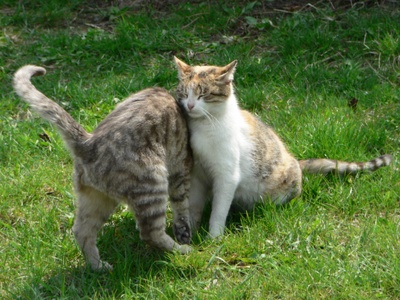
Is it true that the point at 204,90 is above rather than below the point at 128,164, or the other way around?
above

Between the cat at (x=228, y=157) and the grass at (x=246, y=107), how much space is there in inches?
5.8

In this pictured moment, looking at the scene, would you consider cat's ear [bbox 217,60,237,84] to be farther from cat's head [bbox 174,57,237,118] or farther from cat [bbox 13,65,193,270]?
cat [bbox 13,65,193,270]

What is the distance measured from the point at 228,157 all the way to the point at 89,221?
→ 3.81 ft

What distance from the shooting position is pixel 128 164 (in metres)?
4.52

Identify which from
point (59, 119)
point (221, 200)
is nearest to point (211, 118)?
point (221, 200)

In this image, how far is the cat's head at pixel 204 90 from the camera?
17.0 feet

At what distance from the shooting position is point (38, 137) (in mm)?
6492

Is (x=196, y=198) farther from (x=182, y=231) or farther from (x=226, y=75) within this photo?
(x=226, y=75)

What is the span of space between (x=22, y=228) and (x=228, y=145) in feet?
5.52

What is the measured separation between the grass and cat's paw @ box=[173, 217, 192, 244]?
0.12 metres

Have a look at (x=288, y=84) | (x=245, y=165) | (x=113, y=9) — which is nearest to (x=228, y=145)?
(x=245, y=165)

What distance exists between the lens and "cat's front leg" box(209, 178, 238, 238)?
523 cm

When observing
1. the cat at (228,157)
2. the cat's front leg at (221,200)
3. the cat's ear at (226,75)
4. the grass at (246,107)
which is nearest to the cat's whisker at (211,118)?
the cat at (228,157)

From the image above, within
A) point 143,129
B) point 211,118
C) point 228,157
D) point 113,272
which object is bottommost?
point 113,272
